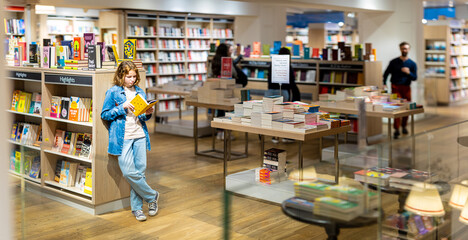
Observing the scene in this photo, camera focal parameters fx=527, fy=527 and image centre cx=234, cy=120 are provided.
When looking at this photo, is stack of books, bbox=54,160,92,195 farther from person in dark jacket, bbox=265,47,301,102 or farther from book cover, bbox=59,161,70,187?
person in dark jacket, bbox=265,47,301,102

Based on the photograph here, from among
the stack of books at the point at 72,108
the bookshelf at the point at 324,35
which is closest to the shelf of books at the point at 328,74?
the stack of books at the point at 72,108

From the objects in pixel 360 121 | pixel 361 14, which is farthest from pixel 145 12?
pixel 360 121

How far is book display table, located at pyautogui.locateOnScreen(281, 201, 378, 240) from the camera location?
8.02ft

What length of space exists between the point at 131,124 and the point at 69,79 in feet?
2.75

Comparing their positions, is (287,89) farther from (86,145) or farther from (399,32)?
(399,32)

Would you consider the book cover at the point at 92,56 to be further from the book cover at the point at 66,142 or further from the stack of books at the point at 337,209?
the stack of books at the point at 337,209

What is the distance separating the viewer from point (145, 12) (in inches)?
467

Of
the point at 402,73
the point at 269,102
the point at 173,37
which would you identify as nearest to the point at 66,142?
the point at 269,102

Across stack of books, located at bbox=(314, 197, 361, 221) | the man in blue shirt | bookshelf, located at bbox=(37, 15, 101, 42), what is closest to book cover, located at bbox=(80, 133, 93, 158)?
stack of books, located at bbox=(314, 197, 361, 221)

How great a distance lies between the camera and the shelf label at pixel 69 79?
504cm

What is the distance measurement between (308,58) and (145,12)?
4.01 metres

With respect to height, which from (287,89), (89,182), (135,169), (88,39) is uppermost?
(88,39)

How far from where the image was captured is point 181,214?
5203mm

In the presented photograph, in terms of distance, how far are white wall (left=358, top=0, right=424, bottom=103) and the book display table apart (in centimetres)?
946
